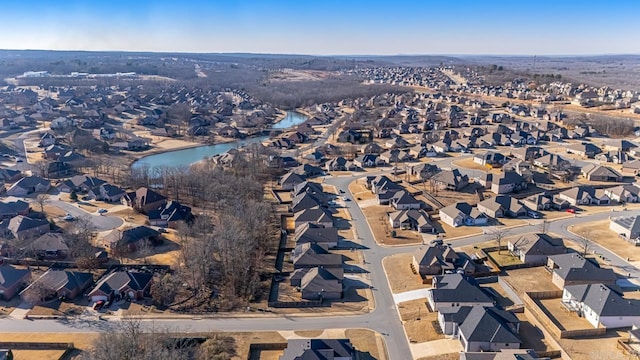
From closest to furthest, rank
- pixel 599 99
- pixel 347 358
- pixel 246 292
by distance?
pixel 347 358 → pixel 246 292 → pixel 599 99

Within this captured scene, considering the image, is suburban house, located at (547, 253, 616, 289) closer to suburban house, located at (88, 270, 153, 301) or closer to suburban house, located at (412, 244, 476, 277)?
suburban house, located at (412, 244, 476, 277)

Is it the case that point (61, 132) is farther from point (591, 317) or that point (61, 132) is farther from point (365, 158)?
point (591, 317)

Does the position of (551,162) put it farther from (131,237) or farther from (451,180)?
(131,237)

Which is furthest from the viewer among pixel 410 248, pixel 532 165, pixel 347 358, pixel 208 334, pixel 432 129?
pixel 432 129

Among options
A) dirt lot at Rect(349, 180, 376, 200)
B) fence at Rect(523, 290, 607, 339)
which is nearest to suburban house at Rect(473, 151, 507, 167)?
dirt lot at Rect(349, 180, 376, 200)

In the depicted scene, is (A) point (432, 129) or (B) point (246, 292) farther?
(A) point (432, 129)

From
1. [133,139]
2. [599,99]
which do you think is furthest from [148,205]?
[599,99]
